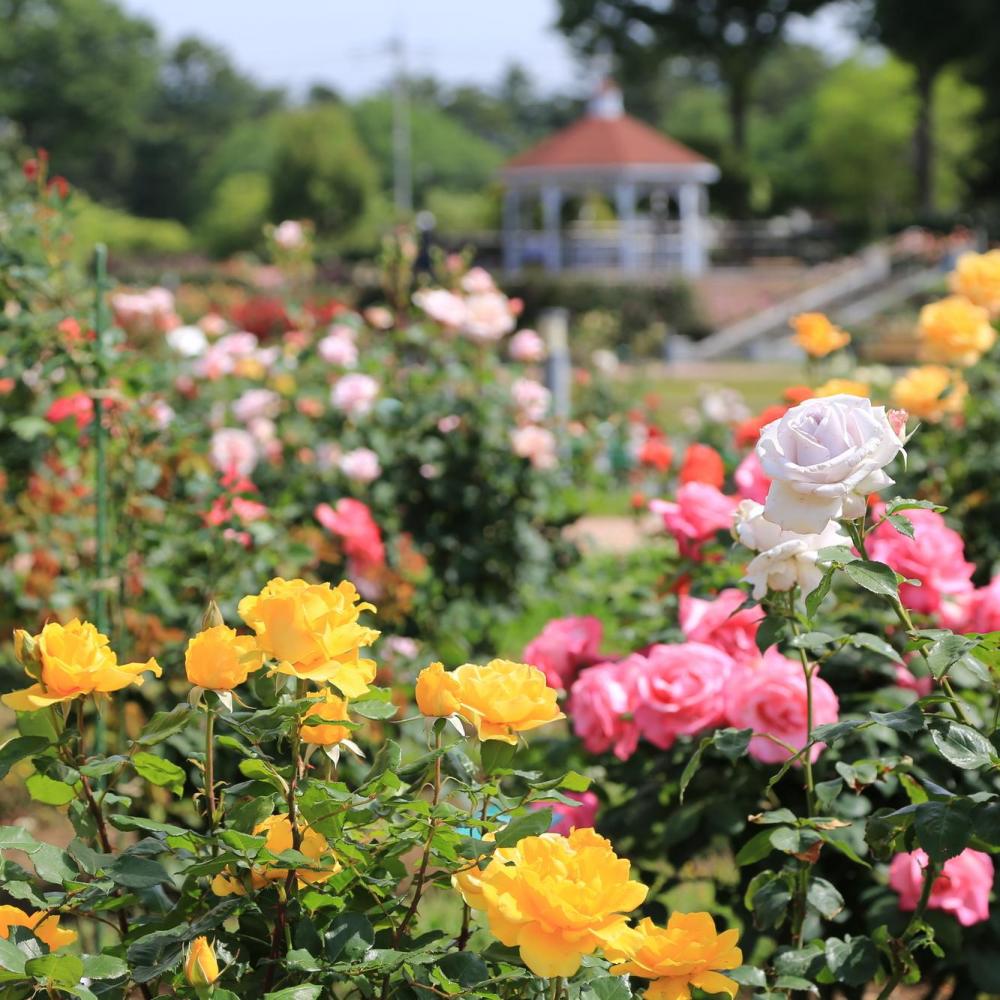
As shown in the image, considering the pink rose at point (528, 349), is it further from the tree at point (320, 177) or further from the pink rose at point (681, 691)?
the tree at point (320, 177)

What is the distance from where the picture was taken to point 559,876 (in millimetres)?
1031

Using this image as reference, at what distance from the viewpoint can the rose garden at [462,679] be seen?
1185 mm

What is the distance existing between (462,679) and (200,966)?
288mm

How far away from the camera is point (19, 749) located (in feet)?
4.20

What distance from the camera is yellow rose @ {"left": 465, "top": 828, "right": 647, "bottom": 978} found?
3.33ft

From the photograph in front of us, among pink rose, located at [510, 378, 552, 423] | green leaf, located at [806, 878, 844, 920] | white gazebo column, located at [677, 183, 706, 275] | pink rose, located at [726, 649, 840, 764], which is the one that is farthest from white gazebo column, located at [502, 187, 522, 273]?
green leaf, located at [806, 878, 844, 920]

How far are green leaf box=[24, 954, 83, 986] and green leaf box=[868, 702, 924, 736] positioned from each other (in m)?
Answer: 0.67

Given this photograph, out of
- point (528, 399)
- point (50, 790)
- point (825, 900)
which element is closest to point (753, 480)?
point (825, 900)

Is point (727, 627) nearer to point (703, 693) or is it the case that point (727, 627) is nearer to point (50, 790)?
point (703, 693)

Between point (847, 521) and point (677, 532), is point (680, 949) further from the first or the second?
point (677, 532)

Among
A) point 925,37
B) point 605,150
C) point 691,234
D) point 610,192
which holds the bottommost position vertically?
point 691,234

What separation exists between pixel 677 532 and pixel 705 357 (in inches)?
762

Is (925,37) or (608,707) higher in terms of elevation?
(925,37)

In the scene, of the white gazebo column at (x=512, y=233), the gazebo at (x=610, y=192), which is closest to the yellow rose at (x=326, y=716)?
the gazebo at (x=610, y=192)
